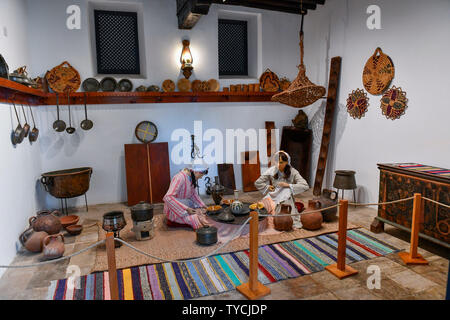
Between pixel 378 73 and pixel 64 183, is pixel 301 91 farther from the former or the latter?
pixel 64 183

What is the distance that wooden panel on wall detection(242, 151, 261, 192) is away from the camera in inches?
280

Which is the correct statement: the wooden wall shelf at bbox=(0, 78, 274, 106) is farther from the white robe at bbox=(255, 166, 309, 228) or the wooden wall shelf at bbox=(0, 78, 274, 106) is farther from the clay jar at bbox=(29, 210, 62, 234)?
the white robe at bbox=(255, 166, 309, 228)

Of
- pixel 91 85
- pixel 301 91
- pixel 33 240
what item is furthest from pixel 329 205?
pixel 91 85

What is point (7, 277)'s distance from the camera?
11.2 ft

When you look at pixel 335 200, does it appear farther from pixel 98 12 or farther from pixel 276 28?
pixel 98 12

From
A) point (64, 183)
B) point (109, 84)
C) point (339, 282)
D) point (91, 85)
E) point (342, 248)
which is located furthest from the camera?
point (109, 84)

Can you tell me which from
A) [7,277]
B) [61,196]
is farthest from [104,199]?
[7,277]

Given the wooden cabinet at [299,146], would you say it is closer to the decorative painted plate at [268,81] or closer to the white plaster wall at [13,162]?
the decorative painted plate at [268,81]

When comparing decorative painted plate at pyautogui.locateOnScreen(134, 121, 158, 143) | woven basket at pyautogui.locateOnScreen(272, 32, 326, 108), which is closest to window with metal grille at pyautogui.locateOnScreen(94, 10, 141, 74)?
decorative painted plate at pyautogui.locateOnScreen(134, 121, 158, 143)

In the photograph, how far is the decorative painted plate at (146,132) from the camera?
6.31 m

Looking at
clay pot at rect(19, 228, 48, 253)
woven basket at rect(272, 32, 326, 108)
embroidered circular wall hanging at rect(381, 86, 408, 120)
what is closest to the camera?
clay pot at rect(19, 228, 48, 253)

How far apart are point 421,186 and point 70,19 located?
6393 mm

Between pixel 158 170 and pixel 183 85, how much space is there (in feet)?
6.00

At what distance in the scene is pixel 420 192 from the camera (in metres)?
3.88
